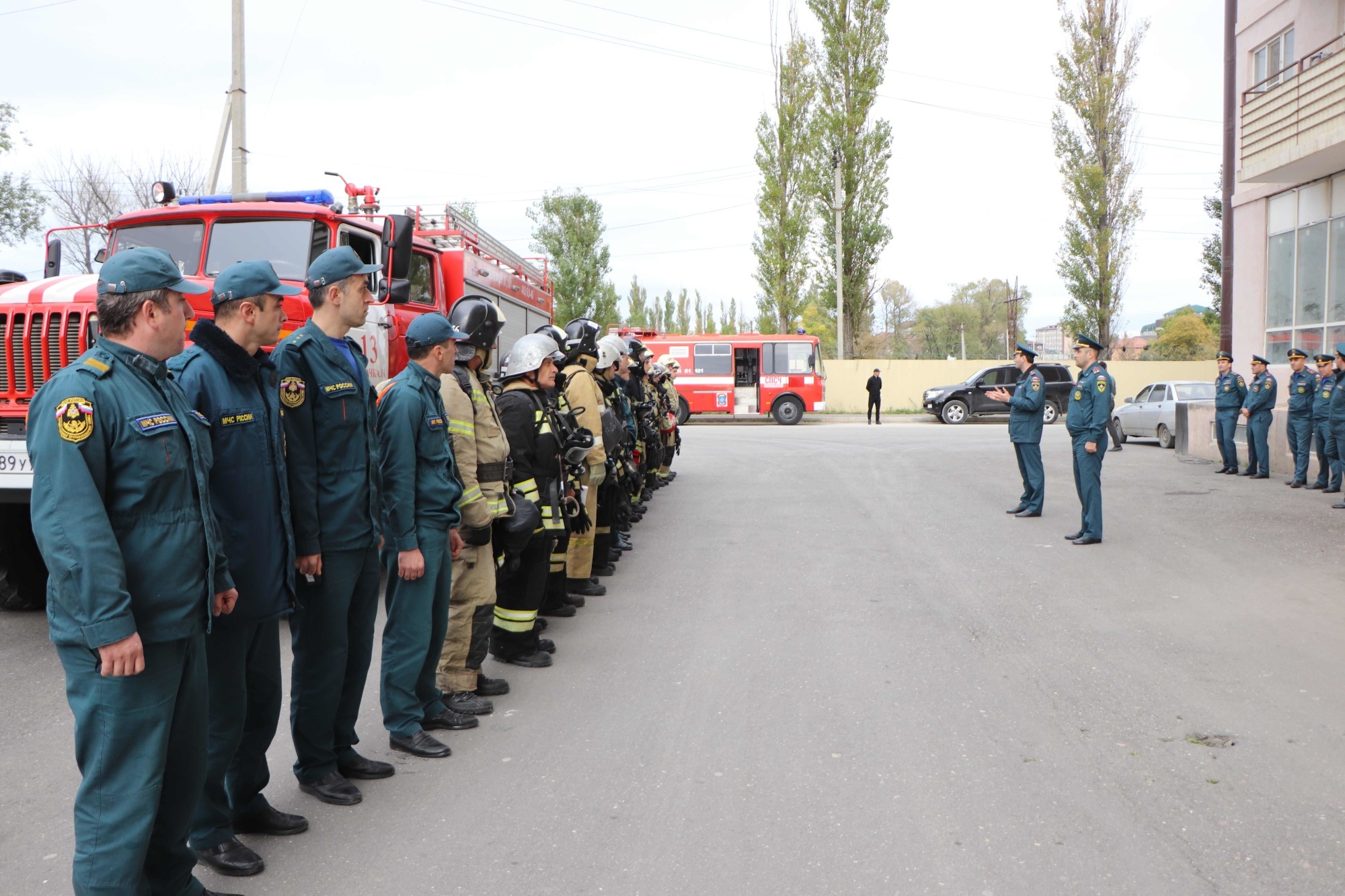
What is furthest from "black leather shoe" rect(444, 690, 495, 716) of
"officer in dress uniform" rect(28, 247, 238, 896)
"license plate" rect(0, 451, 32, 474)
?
"license plate" rect(0, 451, 32, 474)

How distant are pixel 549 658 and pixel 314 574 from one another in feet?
7.96

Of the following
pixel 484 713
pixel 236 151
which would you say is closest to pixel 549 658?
pixel 484 713

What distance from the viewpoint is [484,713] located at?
514 centimetres

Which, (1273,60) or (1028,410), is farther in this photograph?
(1273,60)

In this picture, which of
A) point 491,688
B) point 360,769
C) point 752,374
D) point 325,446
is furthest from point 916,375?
point 325,446

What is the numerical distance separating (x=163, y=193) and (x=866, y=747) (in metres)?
7.66

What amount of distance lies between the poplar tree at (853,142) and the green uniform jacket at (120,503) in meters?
36.5

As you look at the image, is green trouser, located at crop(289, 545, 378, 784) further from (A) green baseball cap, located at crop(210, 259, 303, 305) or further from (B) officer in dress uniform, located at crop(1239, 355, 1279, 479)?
(B) officer in dress uniform, located at crop(1239, 355, 1279, 479)

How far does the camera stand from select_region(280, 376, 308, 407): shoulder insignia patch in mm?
3807

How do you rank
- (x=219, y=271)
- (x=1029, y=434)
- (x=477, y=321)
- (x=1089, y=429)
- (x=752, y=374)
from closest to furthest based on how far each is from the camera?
(x=477, y=321) → (x=219, y=271) → (x=1089, y=429) → (x=1029, y=434) → (x=752, y=374)

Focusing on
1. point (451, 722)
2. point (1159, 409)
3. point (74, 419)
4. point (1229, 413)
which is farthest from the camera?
point (1159, 409)

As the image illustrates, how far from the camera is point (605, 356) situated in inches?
→ 347

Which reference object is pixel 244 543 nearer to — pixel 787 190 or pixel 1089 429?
pixel 1089 429

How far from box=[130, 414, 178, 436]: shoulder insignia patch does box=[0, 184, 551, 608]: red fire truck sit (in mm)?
2670
